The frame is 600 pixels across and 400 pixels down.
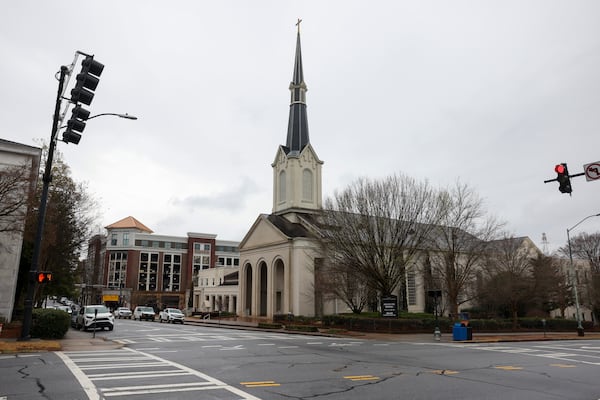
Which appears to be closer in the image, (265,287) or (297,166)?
(297,166)

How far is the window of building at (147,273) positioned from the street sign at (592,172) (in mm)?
112272

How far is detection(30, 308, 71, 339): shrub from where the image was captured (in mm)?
21641

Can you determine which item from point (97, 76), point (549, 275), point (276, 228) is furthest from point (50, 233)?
point (549, 275)

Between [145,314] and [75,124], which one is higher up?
[75,124]

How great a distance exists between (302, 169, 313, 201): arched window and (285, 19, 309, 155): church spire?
410 cm

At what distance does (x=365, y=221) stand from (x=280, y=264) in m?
23.2

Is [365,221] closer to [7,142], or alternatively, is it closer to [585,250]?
[7,142]

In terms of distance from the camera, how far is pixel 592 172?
471 inches

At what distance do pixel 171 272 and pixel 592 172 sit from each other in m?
113

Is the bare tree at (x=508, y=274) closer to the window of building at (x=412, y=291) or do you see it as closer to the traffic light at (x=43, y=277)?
the window of building at (x=412, y=291)

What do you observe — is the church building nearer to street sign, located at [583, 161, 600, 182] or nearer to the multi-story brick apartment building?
street sign, located at [583, 161, 600, 182]

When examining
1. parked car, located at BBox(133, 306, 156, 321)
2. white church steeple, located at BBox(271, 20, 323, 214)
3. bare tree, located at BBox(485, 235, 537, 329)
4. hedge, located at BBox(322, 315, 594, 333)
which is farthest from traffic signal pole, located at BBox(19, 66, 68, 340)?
white church steeple, located at BBox(271, 20, 323, 214)

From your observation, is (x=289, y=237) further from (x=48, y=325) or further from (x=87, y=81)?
(x=87, y=81)

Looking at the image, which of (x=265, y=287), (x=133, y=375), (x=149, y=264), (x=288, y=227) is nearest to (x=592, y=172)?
(x=133, y=375)
